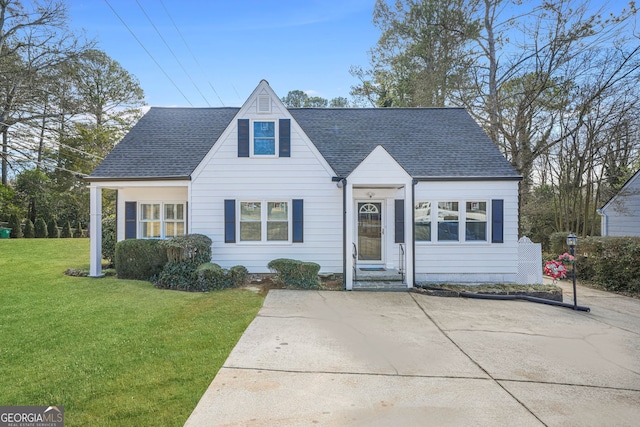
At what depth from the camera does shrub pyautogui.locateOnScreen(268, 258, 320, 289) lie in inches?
A: 353

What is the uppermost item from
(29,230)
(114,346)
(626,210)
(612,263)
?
(626,210)

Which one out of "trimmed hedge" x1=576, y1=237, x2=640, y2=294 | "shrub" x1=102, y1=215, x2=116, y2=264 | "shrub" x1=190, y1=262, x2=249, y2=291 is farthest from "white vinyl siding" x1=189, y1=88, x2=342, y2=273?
"trimmed hedge" x1=576, y1=237, x2=640, y2=294

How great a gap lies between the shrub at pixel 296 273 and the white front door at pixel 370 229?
213cm

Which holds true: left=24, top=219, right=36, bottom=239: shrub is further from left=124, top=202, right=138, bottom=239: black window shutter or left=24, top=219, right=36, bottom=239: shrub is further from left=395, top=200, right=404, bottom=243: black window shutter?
left=395, top=200, right=404, bottom=243: black window shutter

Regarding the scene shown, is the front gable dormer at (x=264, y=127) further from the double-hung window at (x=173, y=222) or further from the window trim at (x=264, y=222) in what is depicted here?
the double-hung window at (x=173, y=222)

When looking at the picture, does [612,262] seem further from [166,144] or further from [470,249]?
[166,144]

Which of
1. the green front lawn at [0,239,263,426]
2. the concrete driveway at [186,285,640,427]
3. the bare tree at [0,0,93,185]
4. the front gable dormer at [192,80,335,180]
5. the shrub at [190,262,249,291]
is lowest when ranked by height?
the concrete driveway at [186,285,640,427]

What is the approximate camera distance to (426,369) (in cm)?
426

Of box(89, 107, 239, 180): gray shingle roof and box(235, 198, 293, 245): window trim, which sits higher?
box(89, 107, 239, 180): gray shingle roof

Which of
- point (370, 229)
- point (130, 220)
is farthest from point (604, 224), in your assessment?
point (130, 220)

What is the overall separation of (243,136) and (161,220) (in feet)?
14.0

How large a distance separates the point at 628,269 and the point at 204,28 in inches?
664

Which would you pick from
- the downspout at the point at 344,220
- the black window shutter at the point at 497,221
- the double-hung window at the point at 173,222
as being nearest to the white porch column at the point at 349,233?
the downspout at the point at 344,220

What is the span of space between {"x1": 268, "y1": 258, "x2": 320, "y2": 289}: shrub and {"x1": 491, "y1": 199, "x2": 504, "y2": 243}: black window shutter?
5.55m
